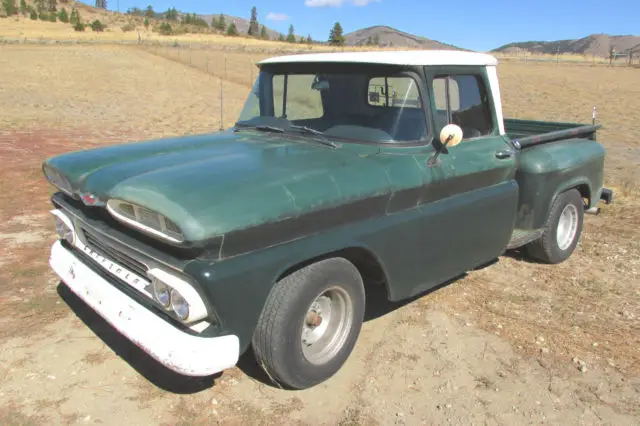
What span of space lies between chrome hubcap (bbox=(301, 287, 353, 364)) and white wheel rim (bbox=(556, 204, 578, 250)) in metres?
2.83

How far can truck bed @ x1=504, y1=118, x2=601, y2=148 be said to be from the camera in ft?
15.3

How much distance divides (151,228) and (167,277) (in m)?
0.25

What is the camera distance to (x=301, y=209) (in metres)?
2.74

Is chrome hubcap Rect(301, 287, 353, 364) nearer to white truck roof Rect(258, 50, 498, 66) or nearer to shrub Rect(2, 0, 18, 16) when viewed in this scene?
white truck roof Rect(258, 50, 498, 66)

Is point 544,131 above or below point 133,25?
below

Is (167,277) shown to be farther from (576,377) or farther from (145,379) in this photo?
(576,377)

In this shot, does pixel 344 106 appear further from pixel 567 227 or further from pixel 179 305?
pixel 567 227

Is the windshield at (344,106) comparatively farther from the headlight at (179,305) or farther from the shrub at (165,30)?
the shrub at (165,30)

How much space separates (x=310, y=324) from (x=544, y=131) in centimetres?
402

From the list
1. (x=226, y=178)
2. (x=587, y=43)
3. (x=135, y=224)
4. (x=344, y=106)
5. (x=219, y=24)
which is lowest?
(x=135, y=224)

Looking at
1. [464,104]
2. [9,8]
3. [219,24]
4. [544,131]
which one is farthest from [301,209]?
[219,24]

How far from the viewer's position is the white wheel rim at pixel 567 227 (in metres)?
5.15

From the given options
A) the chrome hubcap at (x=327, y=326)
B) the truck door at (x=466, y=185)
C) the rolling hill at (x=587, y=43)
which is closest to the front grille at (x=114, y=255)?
the chrome hubcap at (x=327, y=326)

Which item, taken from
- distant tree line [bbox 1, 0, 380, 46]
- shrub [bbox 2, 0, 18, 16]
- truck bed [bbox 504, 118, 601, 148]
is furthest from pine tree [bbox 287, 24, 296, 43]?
truck bed [bbox 504, 118, 601, 148]
